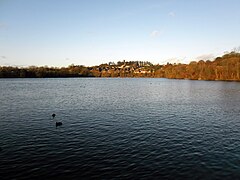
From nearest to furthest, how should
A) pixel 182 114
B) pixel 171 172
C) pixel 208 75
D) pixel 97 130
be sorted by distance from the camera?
pixel 171 172 < pixel 97 130 < pixel 182 114 < pixel 208 75

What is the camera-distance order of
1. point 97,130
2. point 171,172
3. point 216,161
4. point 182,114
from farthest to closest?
point 182,114 → point 97,130 → point 216,161 → point 171,172

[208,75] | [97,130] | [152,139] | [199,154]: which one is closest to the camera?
[199,154]

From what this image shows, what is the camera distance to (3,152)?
20.0m

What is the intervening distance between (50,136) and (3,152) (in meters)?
5.52

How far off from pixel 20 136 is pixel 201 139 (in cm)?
1914

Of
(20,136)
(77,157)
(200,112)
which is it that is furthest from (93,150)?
(200,112)

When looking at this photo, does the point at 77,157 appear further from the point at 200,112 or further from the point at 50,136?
the point at 200,112

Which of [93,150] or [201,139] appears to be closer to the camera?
[93,150]

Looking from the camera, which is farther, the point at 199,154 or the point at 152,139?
the point at 152,139

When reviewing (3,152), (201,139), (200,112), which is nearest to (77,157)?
(3,152)

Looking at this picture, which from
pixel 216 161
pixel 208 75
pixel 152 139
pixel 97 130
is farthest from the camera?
pixel 208 75

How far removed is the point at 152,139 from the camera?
23953mm

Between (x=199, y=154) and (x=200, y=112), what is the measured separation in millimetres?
21683

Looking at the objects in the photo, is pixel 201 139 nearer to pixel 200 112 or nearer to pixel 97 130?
pixel 97 130
